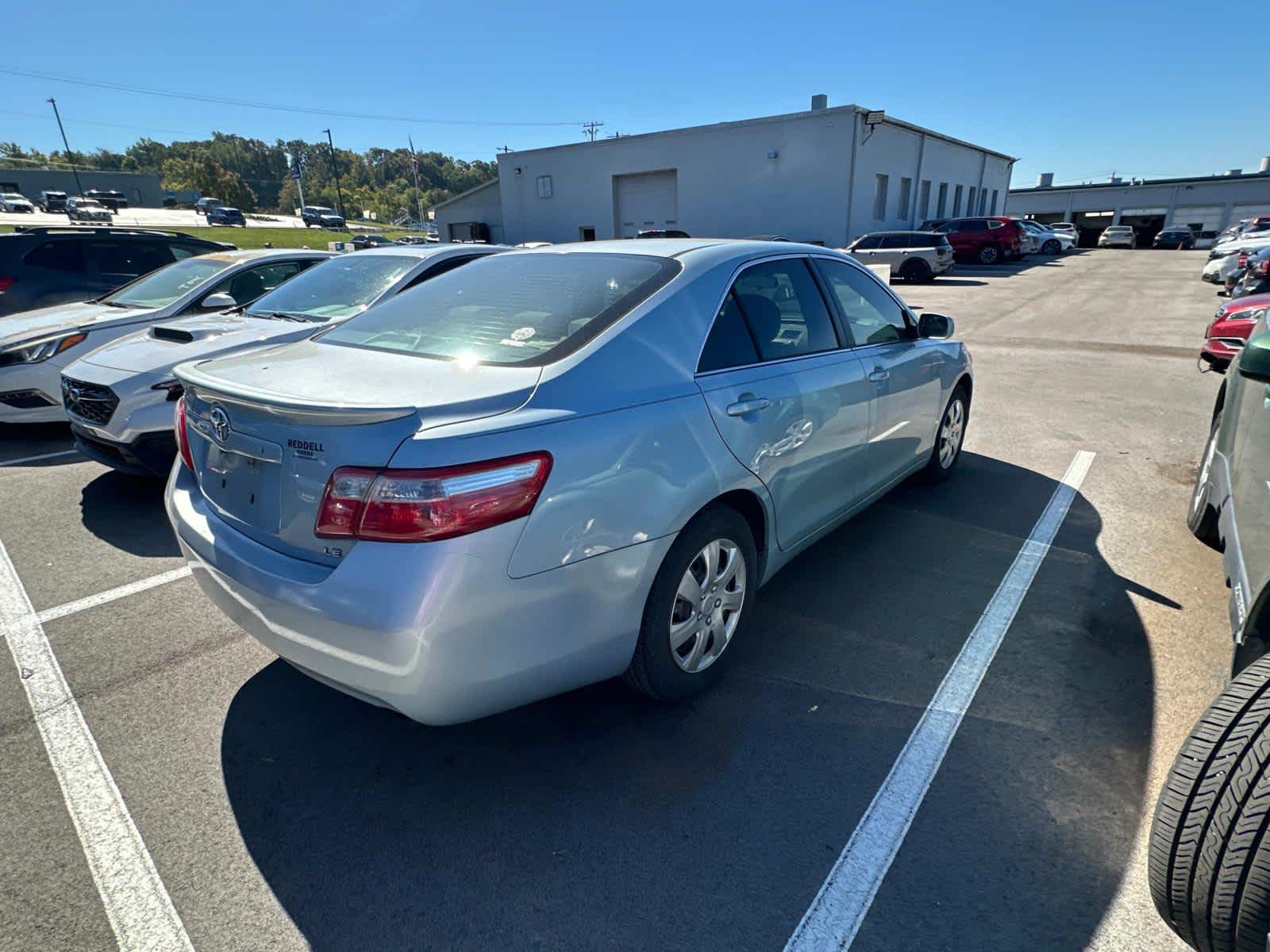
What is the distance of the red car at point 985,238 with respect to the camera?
91.1 feet

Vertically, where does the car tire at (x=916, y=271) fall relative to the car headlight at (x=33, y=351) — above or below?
below

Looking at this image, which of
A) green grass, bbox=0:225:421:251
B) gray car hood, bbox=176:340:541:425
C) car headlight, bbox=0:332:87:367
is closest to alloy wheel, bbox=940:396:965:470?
gray car hood, bbox=176:340:541:425

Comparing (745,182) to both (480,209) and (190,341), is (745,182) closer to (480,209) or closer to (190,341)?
(480,209)

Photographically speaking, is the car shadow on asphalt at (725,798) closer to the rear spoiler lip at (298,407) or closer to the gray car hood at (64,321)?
the rear spoiler lip at (298,407)

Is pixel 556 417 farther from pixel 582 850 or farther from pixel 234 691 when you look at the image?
pixel 234 691

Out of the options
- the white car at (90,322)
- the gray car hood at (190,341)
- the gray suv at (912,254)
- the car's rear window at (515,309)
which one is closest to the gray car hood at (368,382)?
the car's rear window at (515,309)

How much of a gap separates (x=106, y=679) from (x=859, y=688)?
3.03m

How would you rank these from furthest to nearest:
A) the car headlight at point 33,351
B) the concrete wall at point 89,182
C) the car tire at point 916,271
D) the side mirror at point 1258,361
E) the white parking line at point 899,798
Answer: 1. the concrete wall at point 89,182
2. the car tire at point 916,271
3. the car headlight at point 33,351
4. the side mirror at point 1258,361
5. the white parking line at point 899,798

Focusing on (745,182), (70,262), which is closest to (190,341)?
(70,262)

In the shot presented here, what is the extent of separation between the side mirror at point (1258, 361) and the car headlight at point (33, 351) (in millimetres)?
7569

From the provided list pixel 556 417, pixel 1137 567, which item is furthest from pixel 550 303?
pixel 1137 567

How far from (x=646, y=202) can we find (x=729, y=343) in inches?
1262

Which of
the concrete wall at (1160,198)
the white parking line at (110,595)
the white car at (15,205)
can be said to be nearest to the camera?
the white parking line at (110,595)

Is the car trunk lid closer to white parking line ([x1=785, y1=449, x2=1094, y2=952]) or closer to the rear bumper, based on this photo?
the rear bumper
